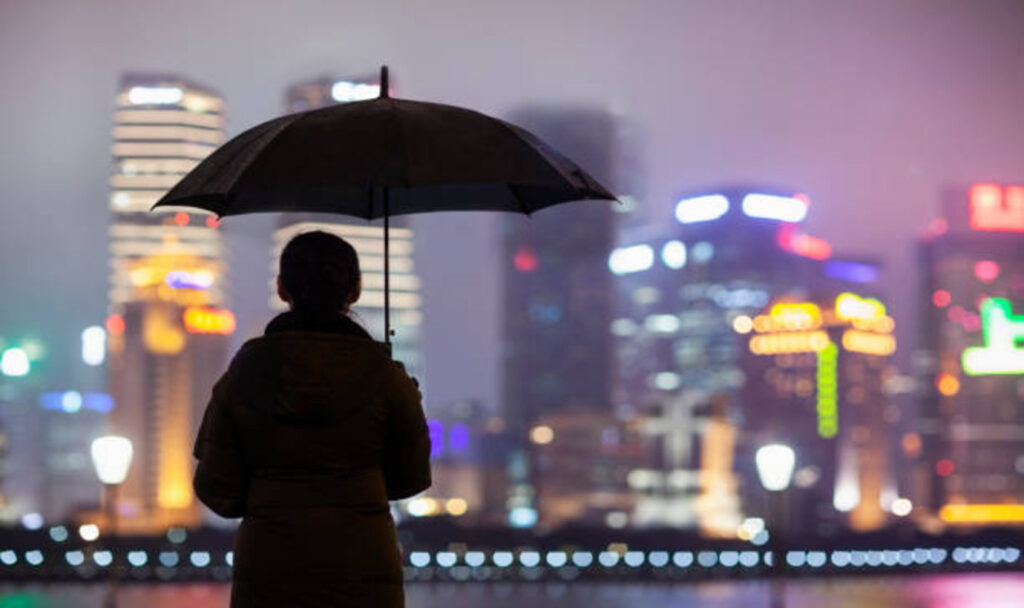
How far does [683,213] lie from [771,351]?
21.6 meters

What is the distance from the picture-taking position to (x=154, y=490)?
116125 mm

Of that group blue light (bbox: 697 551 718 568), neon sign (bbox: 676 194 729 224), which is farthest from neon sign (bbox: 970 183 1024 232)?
blue light (bbox: 697 551 718 568)

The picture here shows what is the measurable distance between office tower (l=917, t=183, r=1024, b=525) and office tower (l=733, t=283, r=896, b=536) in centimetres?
375

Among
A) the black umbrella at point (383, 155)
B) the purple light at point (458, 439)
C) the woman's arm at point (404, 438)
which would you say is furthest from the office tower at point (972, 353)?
the woman's arm at point (404, 438)

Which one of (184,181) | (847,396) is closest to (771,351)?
(847,396)

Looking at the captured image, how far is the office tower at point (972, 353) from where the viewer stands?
407ft

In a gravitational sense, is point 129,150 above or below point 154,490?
above

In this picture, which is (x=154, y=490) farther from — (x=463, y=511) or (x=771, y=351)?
(x=771, y=351)

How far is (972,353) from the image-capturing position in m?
131

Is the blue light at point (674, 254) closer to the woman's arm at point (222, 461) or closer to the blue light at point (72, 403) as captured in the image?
the blue light at point (72, 403)

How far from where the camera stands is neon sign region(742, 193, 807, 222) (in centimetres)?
14800

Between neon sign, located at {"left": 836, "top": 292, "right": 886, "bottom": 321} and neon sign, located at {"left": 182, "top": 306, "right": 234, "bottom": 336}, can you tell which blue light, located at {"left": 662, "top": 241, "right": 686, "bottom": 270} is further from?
neon sign, located at {"left": 182, "top": 306, "right": 234, "bottom": 336}

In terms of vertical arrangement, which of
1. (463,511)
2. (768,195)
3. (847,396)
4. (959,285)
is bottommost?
(463,511)

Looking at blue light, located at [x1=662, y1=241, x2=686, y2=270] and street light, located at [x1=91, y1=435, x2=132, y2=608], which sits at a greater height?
blue light, located at [x1=662, y1=241, x2=686, y2=270]
